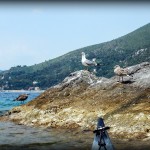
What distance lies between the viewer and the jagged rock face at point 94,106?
1975cm

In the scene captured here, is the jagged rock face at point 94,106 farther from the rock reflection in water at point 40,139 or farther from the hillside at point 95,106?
the rock reflection in water at point 40,139

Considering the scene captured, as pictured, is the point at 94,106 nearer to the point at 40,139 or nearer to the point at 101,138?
the point at 40,139

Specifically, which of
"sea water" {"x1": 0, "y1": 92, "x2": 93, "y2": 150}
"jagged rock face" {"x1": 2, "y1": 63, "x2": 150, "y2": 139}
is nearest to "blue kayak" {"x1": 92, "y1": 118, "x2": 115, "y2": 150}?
"sea water" {"x1": 0, "y1": 92, "x2": 93, "y2": 150}

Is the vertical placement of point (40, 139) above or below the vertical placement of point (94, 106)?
below

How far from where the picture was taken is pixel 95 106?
24.4 m

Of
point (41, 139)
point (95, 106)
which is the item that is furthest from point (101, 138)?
point (95, 106)

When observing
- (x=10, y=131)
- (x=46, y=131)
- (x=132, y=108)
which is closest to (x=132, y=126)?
(x=132, y=108)

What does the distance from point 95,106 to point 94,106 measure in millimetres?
92

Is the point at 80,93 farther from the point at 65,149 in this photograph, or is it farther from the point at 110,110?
the point at 65,149

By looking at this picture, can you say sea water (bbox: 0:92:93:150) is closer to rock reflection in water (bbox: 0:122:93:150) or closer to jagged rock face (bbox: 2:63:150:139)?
rock reflection in water (bbox: 0:122:93:150)

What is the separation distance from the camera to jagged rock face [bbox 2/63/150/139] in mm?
19750

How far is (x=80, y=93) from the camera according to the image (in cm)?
2775

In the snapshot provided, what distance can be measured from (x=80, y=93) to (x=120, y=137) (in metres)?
9.60

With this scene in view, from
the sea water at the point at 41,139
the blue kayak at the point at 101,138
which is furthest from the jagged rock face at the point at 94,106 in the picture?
the blue kayak at the point at 101,138
